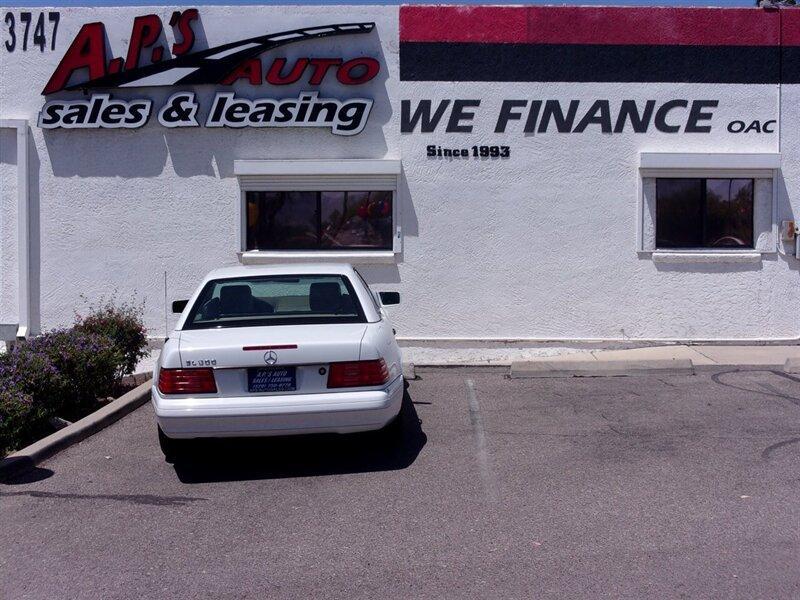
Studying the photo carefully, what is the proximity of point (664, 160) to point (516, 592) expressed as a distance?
8968 millimetres

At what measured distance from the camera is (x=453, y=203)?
12.5 meters

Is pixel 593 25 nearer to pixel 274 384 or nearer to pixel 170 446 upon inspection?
pixel 274 384

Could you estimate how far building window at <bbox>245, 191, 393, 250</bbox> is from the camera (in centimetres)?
1272

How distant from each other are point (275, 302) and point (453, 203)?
5052mm

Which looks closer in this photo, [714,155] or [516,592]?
[516,592]

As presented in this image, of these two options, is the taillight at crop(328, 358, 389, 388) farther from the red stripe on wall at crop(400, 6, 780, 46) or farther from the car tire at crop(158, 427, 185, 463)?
the red stripe on wall at crop(400, 6, 780, 46)

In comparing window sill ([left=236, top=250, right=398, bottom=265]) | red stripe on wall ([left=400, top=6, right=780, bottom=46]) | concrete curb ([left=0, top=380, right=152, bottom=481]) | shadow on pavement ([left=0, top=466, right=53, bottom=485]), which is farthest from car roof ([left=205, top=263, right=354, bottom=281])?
red stripe on wall ([left=400, top=6, right=780, bottom=46])

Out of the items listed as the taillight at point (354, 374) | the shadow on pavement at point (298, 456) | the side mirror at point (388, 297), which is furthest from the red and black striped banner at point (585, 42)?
the taillight at point (354, 374)

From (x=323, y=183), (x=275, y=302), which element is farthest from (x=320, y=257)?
(x=275, y=302)

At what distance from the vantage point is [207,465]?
7.40 meters

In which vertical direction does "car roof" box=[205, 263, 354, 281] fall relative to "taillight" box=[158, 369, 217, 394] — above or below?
above

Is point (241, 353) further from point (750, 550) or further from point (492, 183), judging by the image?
point (492, 183)

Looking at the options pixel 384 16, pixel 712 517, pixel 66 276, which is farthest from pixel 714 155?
pixel 66 276

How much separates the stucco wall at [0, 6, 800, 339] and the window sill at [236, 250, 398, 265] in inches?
6.2
